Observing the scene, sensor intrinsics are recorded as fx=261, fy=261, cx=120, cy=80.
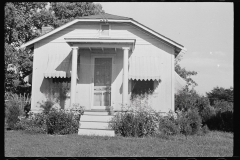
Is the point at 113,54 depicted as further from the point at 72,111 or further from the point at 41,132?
the point at 41,132

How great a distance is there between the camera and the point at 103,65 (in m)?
14.0

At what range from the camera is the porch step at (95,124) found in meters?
10.9

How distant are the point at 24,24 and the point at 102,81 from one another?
9894mm

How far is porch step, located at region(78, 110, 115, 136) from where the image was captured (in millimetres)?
10922

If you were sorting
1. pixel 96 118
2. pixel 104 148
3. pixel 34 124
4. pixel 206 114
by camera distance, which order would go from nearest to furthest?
pixel 104 148
pixel 34 124
pixel 96 118
pixel 206 114

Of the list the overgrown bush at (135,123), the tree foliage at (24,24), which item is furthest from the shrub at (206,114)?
the tree foliage at (24,24)

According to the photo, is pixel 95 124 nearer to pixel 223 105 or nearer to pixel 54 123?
pixel 54 123

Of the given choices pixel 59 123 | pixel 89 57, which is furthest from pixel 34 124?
pixel 89 57

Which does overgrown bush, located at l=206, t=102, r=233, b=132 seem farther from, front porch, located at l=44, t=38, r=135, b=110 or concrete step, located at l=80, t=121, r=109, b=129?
concrete step, located at l=80, t=121, r=109, b=129

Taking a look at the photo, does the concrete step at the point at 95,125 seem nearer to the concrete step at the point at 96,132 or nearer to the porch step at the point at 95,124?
the porch step at the point at 95,124

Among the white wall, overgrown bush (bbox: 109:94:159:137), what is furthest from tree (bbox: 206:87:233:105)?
overgrown bush (bbox: 109:94:159:137)

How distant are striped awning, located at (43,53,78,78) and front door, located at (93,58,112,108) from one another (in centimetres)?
147

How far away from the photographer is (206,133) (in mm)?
12289

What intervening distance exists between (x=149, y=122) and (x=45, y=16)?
59.9 feet
